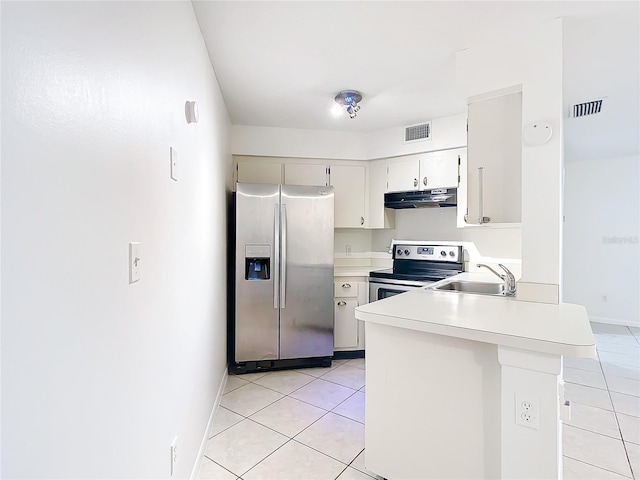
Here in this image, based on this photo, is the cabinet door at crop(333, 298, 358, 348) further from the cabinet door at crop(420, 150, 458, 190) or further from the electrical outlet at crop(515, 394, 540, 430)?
the electrical outlet at crop(515, 394, 540, 430)

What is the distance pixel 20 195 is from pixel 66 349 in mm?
306

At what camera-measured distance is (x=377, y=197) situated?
3.73 m

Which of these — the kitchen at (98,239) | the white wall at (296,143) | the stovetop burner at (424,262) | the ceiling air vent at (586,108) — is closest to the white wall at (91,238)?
the kitchen at (98,239)

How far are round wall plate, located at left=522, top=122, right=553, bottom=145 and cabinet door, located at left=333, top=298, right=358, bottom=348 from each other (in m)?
2.19

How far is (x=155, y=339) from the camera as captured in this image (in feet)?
3.74

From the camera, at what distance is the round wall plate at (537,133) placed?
70.4 inches

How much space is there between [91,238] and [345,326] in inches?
116

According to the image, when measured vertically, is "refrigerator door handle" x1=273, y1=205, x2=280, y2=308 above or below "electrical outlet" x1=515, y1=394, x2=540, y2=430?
above

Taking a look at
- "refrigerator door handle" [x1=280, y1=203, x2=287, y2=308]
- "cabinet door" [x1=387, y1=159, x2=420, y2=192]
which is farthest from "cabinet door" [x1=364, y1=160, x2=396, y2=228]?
"refrigerator door handle" [x1=280, y1=203, x2=287, y2=308]

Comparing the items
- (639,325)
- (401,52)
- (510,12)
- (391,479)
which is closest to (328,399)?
(391,479)

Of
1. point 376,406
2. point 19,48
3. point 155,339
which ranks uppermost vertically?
point 19,48

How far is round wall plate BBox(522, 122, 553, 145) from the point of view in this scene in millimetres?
1788

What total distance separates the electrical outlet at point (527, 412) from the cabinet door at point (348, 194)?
263cm

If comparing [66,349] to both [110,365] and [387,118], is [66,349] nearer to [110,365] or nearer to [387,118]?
[110,365]
